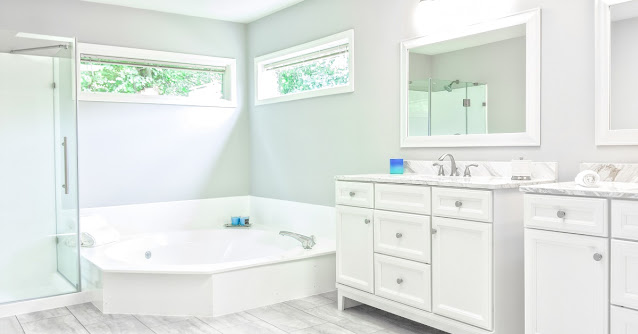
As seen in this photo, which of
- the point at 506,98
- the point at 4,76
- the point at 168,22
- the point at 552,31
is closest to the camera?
the point at 552,31

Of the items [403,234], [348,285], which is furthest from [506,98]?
[348,285]

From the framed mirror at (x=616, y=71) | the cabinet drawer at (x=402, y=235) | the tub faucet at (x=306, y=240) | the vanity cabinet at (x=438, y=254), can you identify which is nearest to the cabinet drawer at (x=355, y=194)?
the vanity cabinet at (x=438, y=254)

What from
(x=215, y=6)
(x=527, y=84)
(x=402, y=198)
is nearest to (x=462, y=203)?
(x=402, y=198)

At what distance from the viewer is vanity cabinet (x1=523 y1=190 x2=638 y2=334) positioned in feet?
6.46

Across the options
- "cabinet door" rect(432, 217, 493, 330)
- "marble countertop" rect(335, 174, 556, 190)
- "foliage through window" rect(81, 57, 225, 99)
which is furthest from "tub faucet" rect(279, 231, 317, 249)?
"foliage through window" rect(81, 57, 225, 99)

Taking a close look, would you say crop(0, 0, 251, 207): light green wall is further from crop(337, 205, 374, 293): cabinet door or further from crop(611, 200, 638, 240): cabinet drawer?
crop(611, 200, 638, 240): cabinet drawer

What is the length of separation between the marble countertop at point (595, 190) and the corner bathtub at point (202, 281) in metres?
1.83

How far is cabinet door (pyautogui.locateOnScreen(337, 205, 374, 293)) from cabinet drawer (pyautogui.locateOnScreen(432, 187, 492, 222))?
20.7 inches

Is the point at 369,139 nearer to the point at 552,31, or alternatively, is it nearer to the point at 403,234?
the point at 403,234

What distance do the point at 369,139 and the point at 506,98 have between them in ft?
3.92

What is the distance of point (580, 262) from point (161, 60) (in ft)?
12.7

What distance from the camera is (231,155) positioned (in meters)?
5.25

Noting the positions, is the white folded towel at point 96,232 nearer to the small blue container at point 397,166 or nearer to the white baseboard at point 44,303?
the white baseboard at point 44,303

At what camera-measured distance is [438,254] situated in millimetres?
2715
